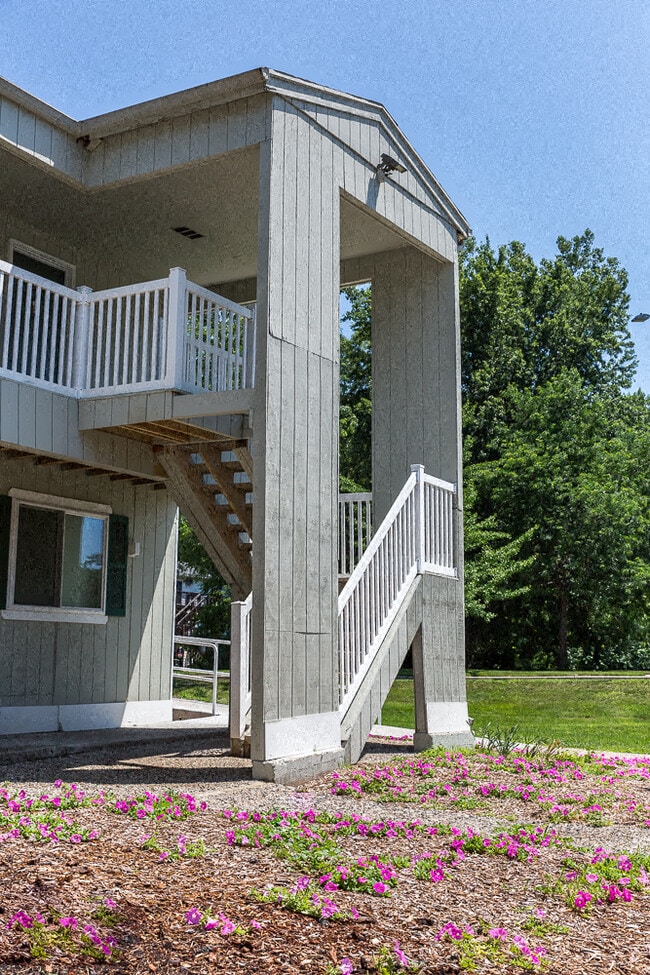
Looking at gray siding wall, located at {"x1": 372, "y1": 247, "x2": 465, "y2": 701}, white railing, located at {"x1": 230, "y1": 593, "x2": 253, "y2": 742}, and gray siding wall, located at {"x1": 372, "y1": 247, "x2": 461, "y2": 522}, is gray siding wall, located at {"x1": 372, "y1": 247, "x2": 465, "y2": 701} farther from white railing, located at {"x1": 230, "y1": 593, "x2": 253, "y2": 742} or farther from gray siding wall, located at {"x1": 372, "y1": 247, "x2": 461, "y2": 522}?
white railing, located at {"x1": 230, "y1": 593, "x2": 253, "y2": 742}

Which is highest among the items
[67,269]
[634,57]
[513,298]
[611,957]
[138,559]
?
[513,298]

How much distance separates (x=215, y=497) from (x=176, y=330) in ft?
7.05

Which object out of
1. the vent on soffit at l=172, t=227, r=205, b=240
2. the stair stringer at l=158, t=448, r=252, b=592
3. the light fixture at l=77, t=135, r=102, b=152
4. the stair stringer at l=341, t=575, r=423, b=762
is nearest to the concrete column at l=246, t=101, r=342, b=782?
the stair stringer at l=341, t=575, r=423, b=762

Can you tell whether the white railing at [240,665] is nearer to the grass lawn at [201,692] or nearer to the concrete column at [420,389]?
the concrete column at [420,389]

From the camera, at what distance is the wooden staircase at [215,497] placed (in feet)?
32.7

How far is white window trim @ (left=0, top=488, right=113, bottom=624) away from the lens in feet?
32.1

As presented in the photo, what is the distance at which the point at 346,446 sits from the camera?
27547 mm

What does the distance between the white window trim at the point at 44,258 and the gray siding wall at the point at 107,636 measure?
2.23 m

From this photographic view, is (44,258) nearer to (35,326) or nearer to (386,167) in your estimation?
(35,326)

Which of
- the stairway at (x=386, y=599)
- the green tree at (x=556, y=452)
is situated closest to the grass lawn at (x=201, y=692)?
the green tree at (x=556, y=452)

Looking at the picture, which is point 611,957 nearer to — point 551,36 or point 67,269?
point 67,269

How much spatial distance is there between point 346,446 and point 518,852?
2246 centimetres

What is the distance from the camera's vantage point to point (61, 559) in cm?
1043

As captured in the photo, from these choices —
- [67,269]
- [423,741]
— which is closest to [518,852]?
[423,741]
